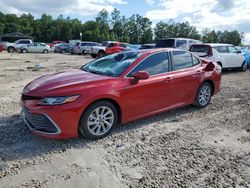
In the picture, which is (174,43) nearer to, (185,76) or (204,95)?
(204,95)

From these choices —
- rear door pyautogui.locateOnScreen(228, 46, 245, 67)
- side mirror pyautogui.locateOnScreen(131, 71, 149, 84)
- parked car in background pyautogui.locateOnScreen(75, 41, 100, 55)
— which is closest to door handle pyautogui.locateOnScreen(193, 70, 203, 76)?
side mirror pyautogui.locateOnScreen(131, 71, 149, 84)

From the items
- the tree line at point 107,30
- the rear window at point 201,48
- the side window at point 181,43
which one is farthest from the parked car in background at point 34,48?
the tree line at point 107,30

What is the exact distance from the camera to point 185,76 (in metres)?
5.79

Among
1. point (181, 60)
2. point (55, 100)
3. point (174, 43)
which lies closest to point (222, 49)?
point (174, 43)

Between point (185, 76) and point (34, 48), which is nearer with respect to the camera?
point (185, 76)

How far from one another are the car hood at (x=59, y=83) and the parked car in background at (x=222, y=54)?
8501mm

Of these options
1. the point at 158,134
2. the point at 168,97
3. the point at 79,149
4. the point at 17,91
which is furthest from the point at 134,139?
the point at 17,91

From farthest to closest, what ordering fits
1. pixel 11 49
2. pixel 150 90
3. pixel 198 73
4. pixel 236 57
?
pixel 11 49, pixel 236 57, pixel 198 73, pixel 150 90

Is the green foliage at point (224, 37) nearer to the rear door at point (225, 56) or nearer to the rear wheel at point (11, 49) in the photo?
the rear wheel at point (11, 49)

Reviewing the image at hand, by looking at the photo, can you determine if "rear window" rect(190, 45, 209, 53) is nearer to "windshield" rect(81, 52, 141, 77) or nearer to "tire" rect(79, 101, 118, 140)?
"windshield" rect(81, 52, 141, 77)

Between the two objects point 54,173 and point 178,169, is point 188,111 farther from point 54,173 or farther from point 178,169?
point 54,173

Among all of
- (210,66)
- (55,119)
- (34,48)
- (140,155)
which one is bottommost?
(140,155)

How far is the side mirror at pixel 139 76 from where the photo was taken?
4730 mm

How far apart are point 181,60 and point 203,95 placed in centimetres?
113
